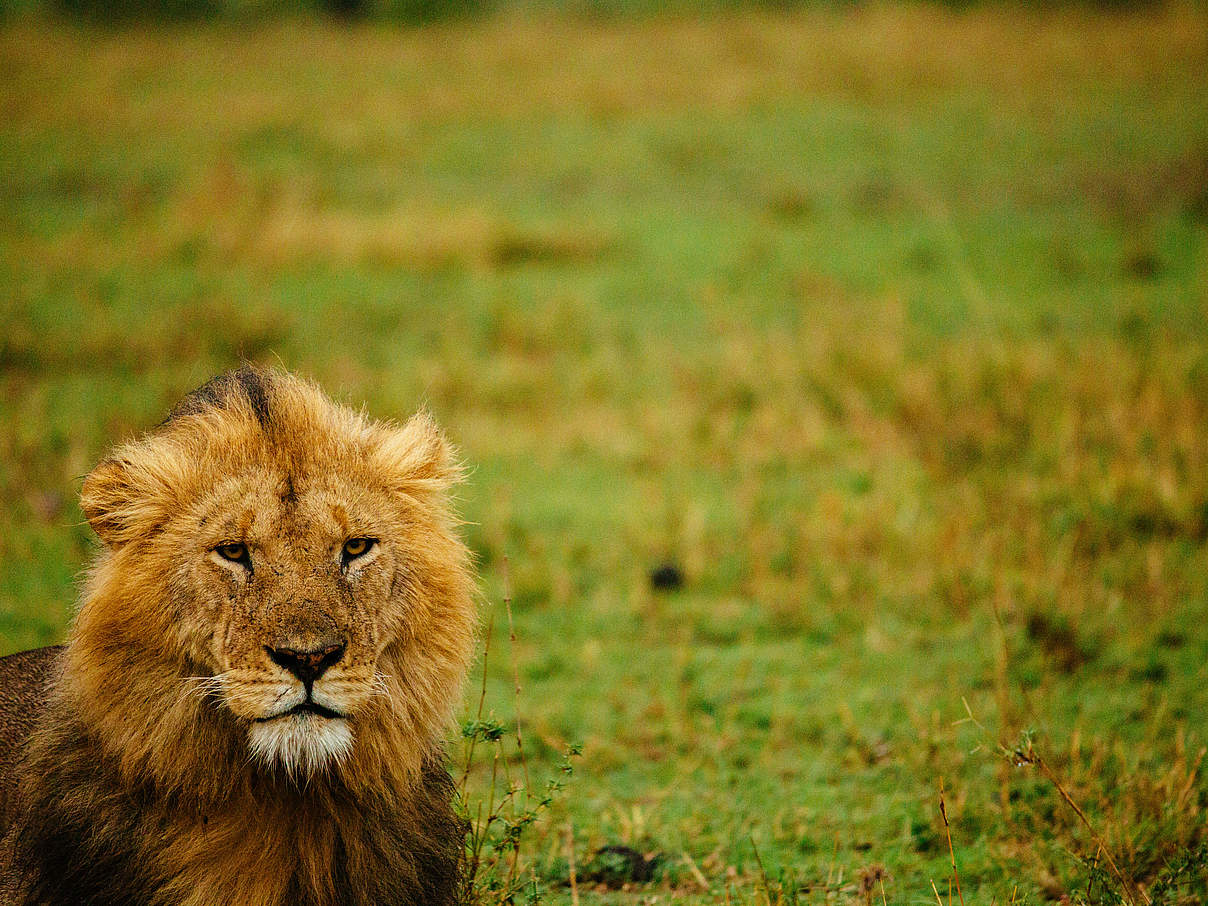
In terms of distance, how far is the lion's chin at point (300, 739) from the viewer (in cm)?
246

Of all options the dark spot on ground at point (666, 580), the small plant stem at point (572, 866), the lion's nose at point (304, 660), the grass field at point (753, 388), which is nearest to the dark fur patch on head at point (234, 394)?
the lion's nose at point (304, 660)

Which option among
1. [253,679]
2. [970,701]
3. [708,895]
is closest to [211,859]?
[253,679]

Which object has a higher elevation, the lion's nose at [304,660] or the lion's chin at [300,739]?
the lion's nose at [304,660]

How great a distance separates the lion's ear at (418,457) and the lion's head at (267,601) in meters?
0.02

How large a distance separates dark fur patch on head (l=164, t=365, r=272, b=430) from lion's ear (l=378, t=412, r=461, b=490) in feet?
0.92

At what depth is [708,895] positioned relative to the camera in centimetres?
358

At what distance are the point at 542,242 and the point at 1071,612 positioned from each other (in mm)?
8393

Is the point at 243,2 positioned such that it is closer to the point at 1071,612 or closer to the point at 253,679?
the point at 1071,612

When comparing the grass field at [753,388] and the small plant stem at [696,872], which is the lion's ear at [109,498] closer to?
the grass field at [753,388]

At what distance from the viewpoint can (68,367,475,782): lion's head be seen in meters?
2.49

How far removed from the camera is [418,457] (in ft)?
9.61

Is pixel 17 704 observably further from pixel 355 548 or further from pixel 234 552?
pixel 355 548

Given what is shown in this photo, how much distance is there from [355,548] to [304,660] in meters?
0.34

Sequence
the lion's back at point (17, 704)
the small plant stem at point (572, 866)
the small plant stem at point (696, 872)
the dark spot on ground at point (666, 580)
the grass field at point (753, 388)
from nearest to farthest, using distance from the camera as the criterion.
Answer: the lion's back at point (17, 704), the small plant stem at point (572, 866), the small plant stem at point (696, 872), the grass field at point (753, 388), the dark spot on ground at point (666, 580)
